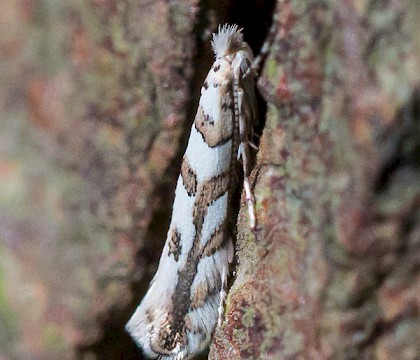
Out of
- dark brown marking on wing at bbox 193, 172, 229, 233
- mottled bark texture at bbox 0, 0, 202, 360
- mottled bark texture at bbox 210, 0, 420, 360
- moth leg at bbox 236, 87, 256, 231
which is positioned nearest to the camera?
mottled bark texture at bbox 210, 0, 420, 360

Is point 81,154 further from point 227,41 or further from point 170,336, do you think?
point 170,336

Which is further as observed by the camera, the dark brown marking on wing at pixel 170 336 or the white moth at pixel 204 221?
the dark brown marking on wing at pixel 170 336

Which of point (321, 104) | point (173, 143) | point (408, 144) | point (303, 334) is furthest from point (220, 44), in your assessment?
point (303, 334)

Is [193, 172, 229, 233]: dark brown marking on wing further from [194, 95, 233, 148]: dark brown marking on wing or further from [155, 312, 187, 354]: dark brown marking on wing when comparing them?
[155, 312, 187, 354]: dark brown marking on wing

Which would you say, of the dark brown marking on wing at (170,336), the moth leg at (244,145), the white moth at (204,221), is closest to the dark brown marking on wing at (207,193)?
the white moth at (204,221)

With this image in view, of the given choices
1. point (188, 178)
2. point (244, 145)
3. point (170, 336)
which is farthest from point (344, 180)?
point (170, 336)

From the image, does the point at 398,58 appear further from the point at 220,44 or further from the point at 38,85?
the point at 38,85

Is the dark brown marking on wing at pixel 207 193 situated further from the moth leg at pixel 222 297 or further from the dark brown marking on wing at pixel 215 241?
the moth leg at pixel 222 297

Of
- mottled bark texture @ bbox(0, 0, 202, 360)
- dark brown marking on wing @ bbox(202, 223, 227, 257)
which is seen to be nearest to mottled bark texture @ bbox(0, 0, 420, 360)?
mottled bark texture @ bbox(0, 0, 202, 360)
